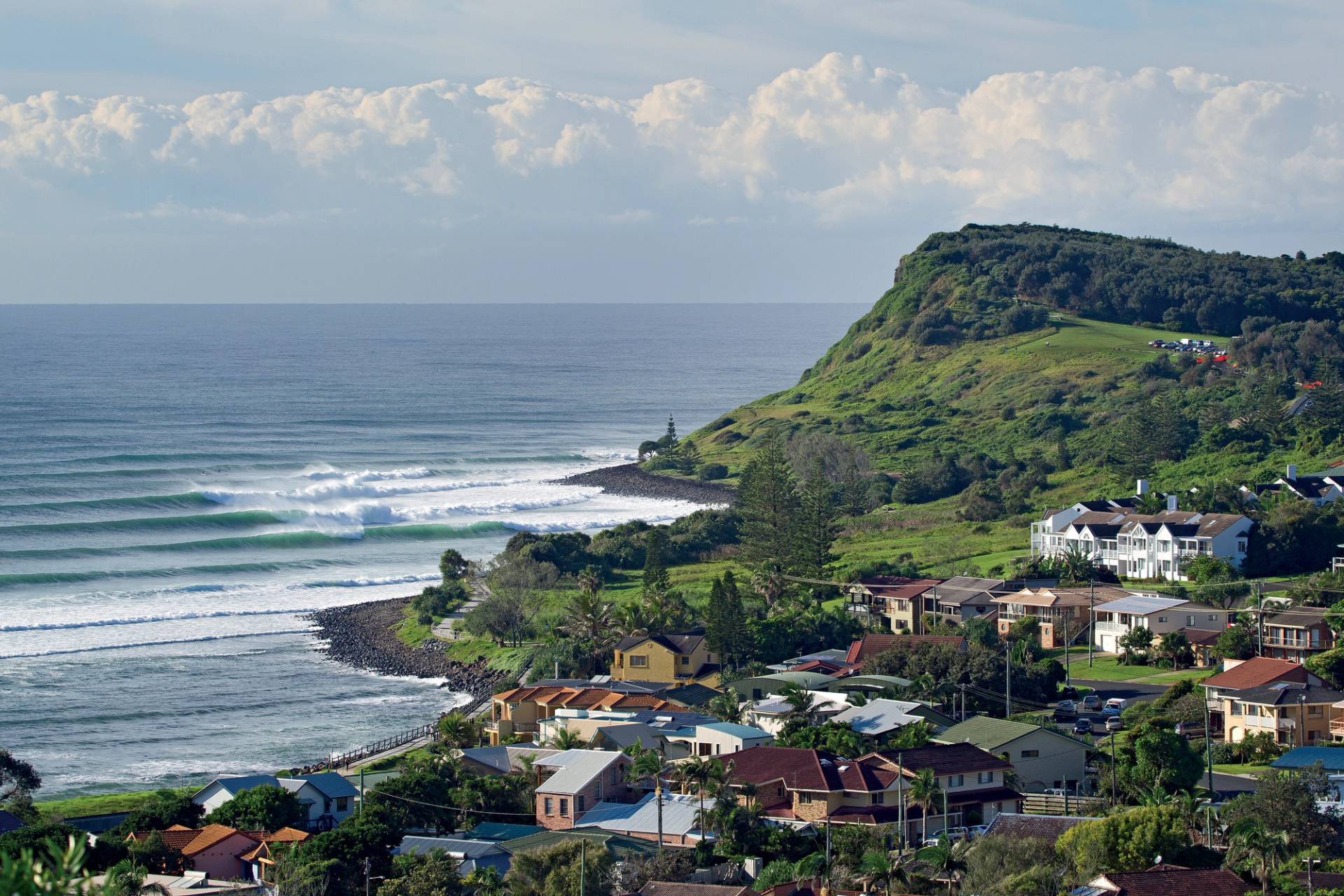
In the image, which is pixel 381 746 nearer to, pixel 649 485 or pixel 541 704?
pixel 541 704

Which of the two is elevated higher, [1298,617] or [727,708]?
[1298,617]

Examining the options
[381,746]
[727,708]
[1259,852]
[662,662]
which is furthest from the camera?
[662,662]

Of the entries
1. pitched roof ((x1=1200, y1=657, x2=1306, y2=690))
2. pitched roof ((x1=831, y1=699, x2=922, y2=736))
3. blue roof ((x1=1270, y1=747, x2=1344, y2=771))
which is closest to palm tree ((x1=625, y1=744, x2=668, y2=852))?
pitched roof ((x1=831, y1=699, x2=922, y2=736))

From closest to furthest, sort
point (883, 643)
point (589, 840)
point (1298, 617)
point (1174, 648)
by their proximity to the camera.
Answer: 1. point (589, 840)
2. point (1298, 617)
3. point (883, 643)
4. point (1174, 648)

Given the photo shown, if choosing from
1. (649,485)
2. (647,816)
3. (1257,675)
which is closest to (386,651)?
(647,816)

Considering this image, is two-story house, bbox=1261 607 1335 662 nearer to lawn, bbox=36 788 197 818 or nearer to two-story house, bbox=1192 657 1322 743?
two-story house, bbox=1192 657 1322 743

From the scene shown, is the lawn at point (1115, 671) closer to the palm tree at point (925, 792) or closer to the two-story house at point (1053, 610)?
the two-story house at point (1053, 610)

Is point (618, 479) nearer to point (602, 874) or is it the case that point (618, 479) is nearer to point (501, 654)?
point (501, 654)
